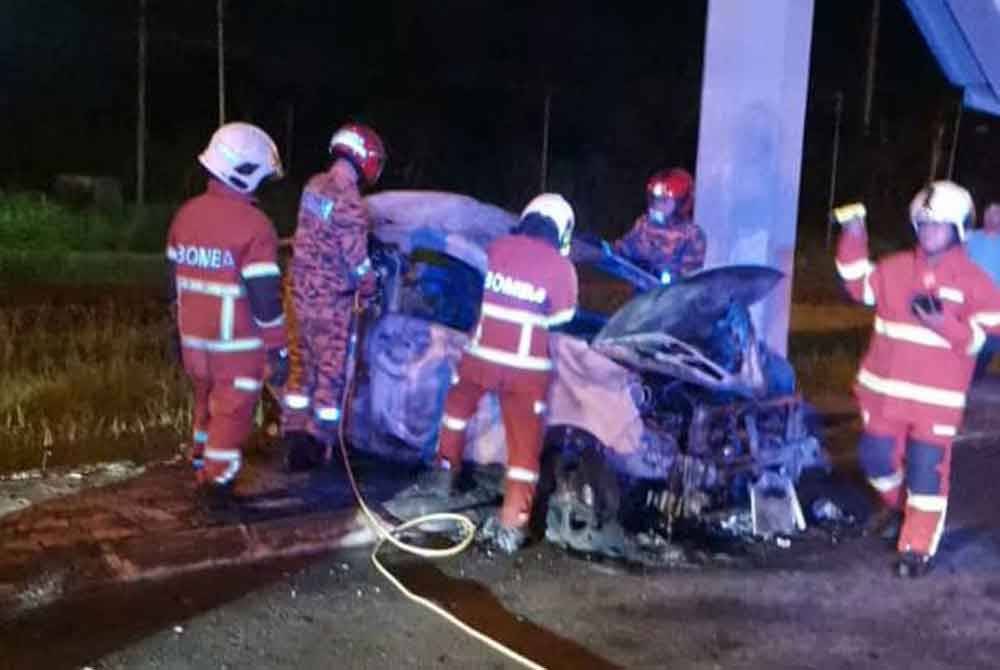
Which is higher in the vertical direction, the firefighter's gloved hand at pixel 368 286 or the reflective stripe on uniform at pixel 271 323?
the firefighter's gloved hand at pixel 368 286

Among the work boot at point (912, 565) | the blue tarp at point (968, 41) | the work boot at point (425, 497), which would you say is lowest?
the work boot at point (912, 565)

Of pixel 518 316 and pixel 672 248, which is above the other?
pixel 672 248

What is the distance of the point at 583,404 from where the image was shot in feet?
22.1

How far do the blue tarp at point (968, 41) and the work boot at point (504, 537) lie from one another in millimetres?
5470

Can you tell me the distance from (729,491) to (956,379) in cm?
122

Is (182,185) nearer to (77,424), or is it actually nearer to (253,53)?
(253,53)

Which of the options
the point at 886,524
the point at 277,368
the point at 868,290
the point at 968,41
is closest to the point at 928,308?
the point at 868,290

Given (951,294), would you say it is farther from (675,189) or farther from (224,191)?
(224,191)

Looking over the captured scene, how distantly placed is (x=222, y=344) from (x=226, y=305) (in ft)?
0.60

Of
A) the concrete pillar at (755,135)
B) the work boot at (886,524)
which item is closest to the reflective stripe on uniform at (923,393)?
the work boot at (886,524)

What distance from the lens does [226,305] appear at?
6562 mm

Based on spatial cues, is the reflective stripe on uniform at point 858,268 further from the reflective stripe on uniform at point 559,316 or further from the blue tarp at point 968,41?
the blue tarp at point 968,41

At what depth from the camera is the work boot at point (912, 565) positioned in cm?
664

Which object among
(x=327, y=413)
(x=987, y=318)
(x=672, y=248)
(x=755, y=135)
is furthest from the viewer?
(x=755, y=135)
